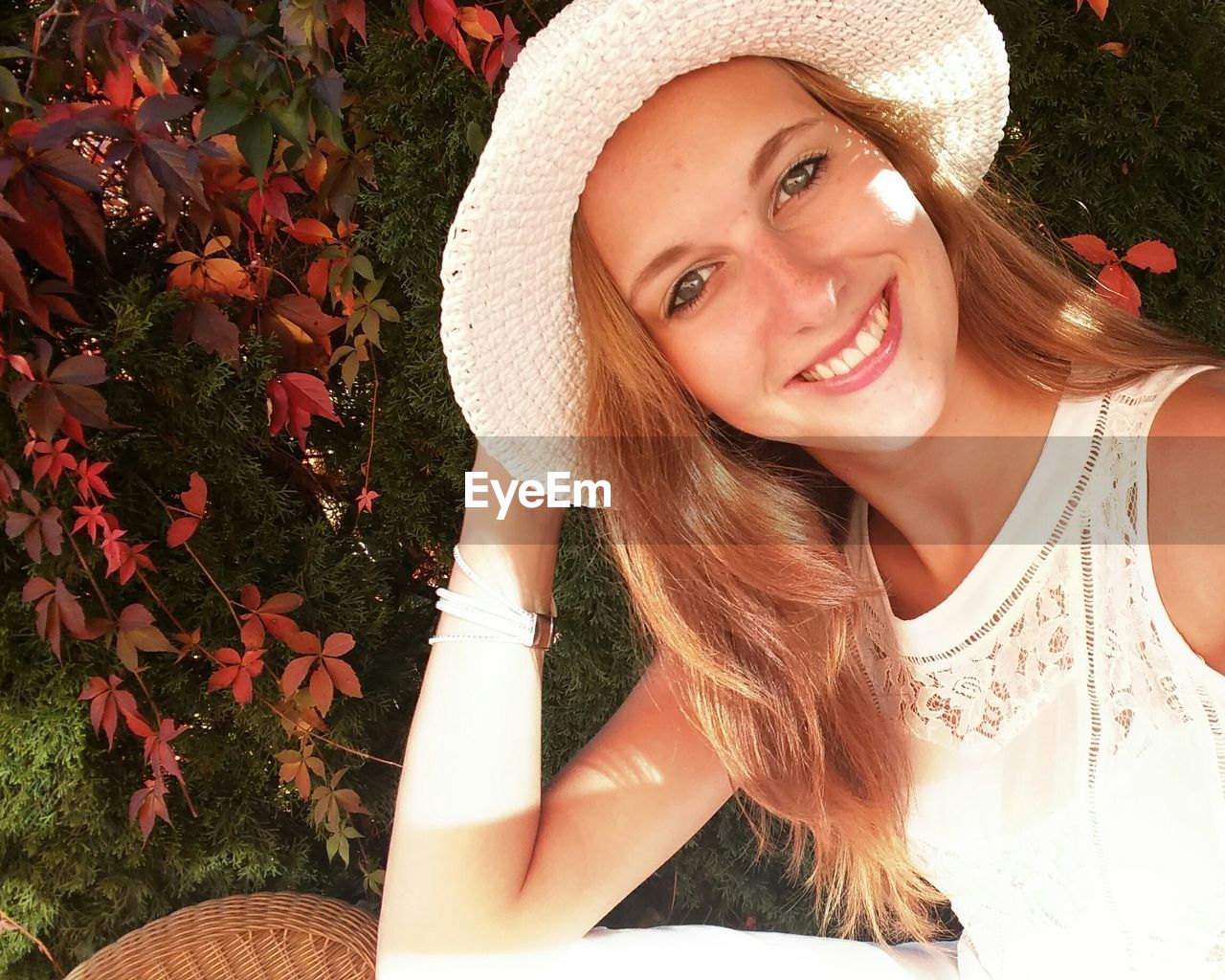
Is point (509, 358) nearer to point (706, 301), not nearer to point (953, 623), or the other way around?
point (706, 301)

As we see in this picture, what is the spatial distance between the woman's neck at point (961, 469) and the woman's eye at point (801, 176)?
29cm

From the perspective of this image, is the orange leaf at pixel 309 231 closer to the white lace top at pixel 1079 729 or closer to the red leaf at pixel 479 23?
the red leaf at pixel 479 23

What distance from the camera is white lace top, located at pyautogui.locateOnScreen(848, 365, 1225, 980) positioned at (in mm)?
1104

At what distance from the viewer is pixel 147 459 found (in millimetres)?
1494

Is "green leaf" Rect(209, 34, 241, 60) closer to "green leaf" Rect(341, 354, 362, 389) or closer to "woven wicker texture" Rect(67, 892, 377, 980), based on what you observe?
"green leaf" Rect(341, 354, 362, 389)

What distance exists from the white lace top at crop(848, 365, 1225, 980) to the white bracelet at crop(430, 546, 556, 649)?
0.46 m

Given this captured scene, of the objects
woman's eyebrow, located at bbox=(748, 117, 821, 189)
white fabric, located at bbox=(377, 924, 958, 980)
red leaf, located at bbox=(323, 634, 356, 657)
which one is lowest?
white fabric, located at bbox=(377, 924, 958, 980)

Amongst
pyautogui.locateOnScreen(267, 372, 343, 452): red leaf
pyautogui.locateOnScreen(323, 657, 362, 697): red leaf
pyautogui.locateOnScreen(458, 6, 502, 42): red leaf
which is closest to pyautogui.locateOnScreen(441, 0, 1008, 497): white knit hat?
pyautogui.locateOnScreen(458, 6, 502, 42): red leaf

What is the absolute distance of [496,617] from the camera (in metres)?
1.35

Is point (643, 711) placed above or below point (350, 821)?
above

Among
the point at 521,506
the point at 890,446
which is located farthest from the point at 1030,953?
the point at 521,506

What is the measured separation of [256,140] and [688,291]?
0.55 metres

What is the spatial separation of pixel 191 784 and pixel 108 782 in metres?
0.12
